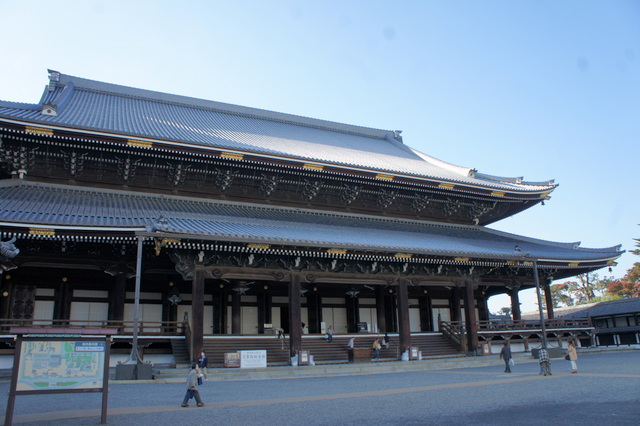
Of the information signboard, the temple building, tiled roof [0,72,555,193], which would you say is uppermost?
tiled roof [0,72,555,193]

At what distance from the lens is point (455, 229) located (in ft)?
96.6

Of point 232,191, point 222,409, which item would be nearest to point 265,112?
point 232,191

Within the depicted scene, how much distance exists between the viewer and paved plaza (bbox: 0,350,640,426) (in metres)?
9.00

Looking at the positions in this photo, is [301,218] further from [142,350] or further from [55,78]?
[55,78]

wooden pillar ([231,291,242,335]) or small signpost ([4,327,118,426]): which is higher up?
wooden pillar ([231,291,242,335])

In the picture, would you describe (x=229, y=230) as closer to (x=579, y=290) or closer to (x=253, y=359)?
(x=253, y=359)

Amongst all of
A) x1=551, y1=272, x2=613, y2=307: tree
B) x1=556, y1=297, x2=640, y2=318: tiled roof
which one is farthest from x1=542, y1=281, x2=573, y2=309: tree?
x1=556, y1=297, x2=640, y2=318: tiled roof

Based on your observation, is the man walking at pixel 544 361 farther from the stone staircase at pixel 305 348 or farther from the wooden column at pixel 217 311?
the wooden column at pixel 217 311

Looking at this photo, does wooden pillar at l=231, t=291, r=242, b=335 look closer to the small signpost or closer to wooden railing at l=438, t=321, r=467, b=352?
wooden railing at l=438, t=321, r=467, b=352

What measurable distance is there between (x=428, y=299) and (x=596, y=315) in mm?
19417

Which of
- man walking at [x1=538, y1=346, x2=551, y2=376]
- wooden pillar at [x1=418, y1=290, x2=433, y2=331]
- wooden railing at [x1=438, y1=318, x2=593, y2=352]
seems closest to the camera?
man walking at [x1=538, y1=346, x2=551, y2=376]

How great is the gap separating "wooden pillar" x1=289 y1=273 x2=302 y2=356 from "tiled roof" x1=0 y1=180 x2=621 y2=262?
86.7 inches

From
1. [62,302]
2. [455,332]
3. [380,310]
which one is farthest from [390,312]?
[62,302]

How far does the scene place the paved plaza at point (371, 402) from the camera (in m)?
9.00
